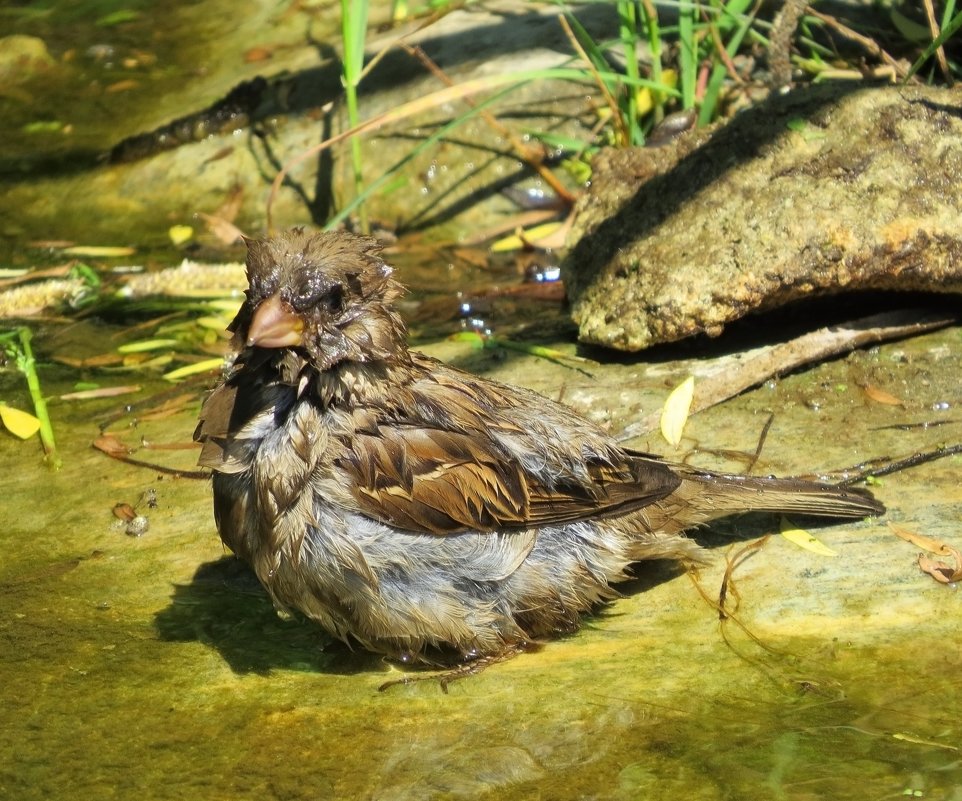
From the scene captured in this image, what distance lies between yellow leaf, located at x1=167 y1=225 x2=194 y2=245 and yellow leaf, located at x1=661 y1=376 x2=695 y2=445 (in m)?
3.17

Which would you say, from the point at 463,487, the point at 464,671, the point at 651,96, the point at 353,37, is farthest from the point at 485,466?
the point at 651,96

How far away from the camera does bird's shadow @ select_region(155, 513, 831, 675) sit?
346cm

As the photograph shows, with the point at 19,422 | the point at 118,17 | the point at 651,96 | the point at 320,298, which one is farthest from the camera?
the point at 118,17

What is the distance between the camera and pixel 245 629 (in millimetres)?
3615

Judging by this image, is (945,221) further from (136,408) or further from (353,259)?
(136,408)

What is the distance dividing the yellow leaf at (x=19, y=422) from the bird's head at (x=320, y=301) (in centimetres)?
148

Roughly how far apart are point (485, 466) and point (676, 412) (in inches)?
45.1

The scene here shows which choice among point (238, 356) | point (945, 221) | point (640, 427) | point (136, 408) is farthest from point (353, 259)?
point (945, 221)

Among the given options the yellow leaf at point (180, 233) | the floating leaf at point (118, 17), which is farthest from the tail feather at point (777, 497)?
the floating leaf at point (118, 17)

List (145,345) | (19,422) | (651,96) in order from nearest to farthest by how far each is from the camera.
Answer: (19,422) → (145,345) → (651,96)

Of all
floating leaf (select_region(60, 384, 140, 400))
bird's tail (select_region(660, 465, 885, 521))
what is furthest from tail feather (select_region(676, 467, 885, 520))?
floating leaf (select_region(60, 384, 140, 400))

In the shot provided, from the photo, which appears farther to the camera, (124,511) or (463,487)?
(124,511)

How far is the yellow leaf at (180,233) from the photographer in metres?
6.62

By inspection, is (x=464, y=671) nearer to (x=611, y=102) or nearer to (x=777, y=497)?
(x=777, y=497)
